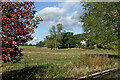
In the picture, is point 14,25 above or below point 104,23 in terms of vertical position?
below

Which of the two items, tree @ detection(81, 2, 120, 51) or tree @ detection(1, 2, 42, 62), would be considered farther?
tree @ detection(81, 2, 120, 51)

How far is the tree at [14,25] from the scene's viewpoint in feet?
13.1

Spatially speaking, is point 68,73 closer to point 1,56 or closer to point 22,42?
point 22,42

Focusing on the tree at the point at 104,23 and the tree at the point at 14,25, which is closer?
the tree at the point at 14,25

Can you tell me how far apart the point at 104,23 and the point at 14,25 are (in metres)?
9.80

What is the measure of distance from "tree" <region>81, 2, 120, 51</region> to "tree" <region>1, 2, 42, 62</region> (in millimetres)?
8145

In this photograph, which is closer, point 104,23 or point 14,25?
point 14,25

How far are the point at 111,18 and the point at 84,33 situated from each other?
337 centimetres

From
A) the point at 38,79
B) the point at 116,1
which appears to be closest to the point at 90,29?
the point at 116,1

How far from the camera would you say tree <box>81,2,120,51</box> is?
11.0 meters

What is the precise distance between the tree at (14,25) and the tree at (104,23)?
26.7 feet

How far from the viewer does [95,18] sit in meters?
12.0

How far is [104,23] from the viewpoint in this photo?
11.9 meters

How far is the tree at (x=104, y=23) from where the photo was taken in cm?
1100
